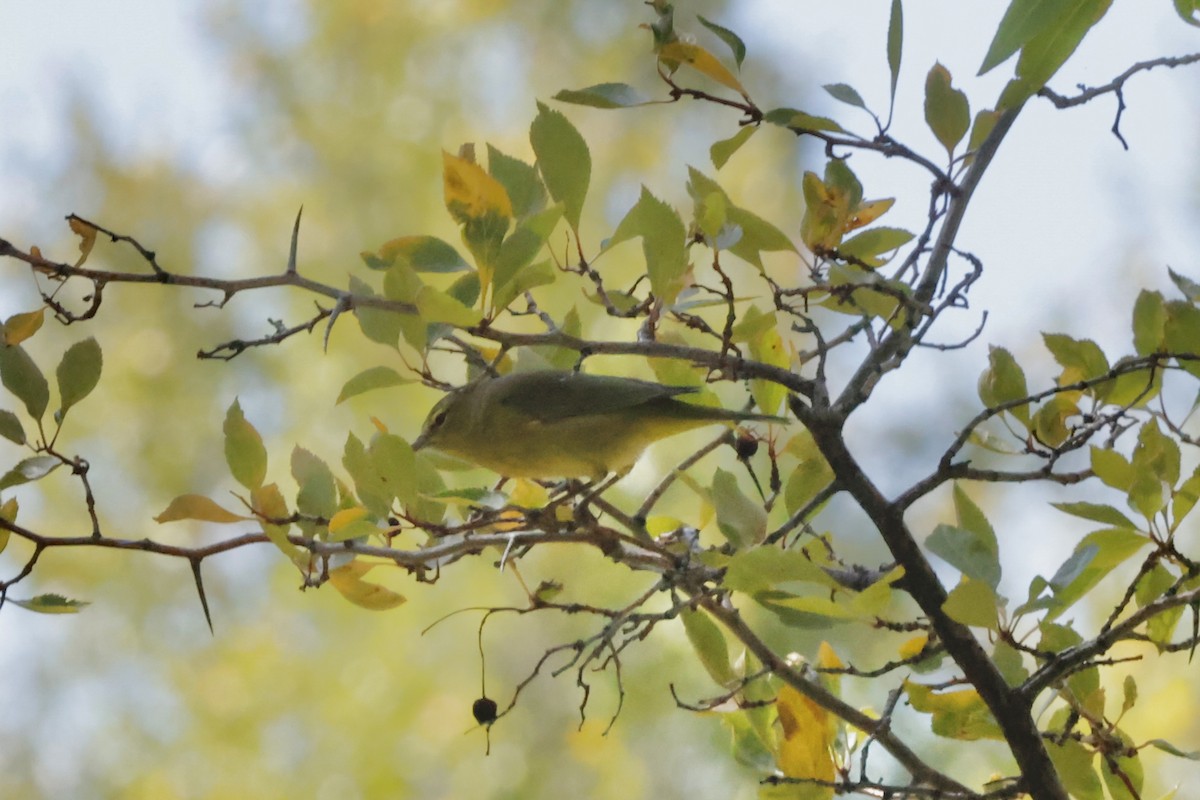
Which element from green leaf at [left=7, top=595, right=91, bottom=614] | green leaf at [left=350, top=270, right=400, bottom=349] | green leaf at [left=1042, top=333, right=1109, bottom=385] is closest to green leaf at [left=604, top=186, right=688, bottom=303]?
green leaf at [left=350, top=270, right=400, bottom=349]

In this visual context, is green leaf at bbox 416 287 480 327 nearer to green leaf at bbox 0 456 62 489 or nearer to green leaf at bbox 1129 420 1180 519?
green leaf at bbox 0 456 62 489

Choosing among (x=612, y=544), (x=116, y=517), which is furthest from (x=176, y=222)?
(x=612, y=544)

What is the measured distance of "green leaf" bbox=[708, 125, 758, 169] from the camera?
58 cm

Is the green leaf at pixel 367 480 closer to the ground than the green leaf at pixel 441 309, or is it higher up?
higher up

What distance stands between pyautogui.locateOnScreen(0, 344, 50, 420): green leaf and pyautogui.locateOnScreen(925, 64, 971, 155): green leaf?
1.66 ft

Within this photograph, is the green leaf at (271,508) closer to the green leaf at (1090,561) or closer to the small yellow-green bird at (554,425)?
the small yellow-green bird at (554,425)

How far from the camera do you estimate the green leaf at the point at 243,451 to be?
57 cm

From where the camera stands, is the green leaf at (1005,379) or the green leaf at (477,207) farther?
the green leaf at (1005,379)

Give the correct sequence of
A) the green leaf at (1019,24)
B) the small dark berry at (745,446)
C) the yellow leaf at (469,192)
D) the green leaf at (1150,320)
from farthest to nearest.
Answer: the small dark berry at (745,446) → the green leaf at (1150,320) → the yellow leaf at (469,192) → the green leaf at (1019,24)

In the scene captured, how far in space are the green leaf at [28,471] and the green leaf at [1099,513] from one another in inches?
20.2

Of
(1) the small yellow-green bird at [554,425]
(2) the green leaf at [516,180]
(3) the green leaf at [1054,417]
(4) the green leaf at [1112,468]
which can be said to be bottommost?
(4) the green leaf at [1112,468]

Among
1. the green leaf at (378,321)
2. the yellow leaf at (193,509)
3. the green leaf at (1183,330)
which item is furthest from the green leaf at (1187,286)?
the yellow leaf at (193,509)

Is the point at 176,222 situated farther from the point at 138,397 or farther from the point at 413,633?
the point at 413,633

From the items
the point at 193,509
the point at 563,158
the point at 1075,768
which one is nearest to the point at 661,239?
the point at 563,158
